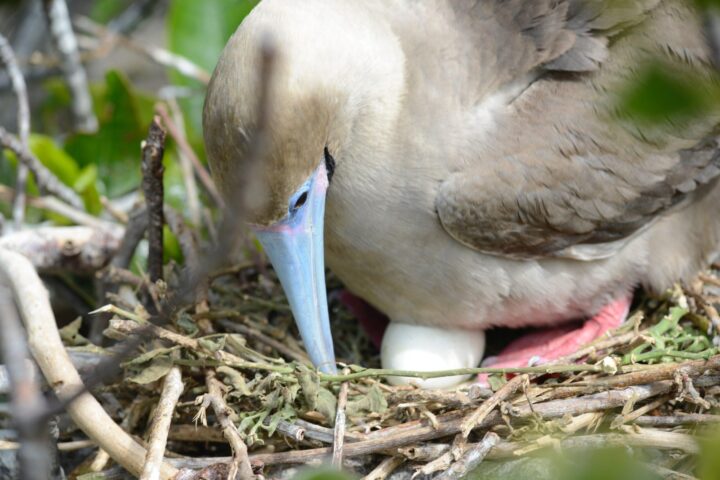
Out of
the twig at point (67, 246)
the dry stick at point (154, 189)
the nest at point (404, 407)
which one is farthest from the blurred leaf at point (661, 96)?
the twig at point (67, 246)

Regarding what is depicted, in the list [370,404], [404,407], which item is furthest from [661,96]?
[370,404]

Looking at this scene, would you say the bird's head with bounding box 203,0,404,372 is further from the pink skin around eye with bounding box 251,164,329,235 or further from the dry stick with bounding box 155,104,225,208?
the dry stick with bounding box 155,104,225,208

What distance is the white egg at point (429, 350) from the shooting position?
326cm

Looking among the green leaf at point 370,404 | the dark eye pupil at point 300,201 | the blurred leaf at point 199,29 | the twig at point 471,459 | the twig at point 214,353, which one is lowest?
the twig at point 471,459

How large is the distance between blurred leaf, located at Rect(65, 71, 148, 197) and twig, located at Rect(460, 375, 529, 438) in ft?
6.95

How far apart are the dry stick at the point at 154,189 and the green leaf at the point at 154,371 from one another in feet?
1.54

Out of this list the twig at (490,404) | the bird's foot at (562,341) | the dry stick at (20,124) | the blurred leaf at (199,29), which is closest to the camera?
the twig at (490,404)

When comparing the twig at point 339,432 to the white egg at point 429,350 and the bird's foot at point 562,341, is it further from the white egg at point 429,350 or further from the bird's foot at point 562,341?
the bird's foot at point 562,341

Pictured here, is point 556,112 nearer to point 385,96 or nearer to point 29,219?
point 385,96

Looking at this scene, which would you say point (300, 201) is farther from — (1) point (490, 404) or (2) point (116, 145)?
(2) point (116, 145)

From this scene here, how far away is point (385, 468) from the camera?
2.80m

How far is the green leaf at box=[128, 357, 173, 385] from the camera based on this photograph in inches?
117

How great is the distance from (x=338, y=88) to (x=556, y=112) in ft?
2.44

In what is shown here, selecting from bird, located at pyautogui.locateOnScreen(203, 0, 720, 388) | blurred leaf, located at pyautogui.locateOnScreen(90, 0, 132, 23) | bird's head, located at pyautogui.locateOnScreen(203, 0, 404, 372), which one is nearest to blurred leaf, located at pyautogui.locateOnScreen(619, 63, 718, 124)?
bird's head, located at pyautogui.locateOnScreen(203, 0, 404, 372)
